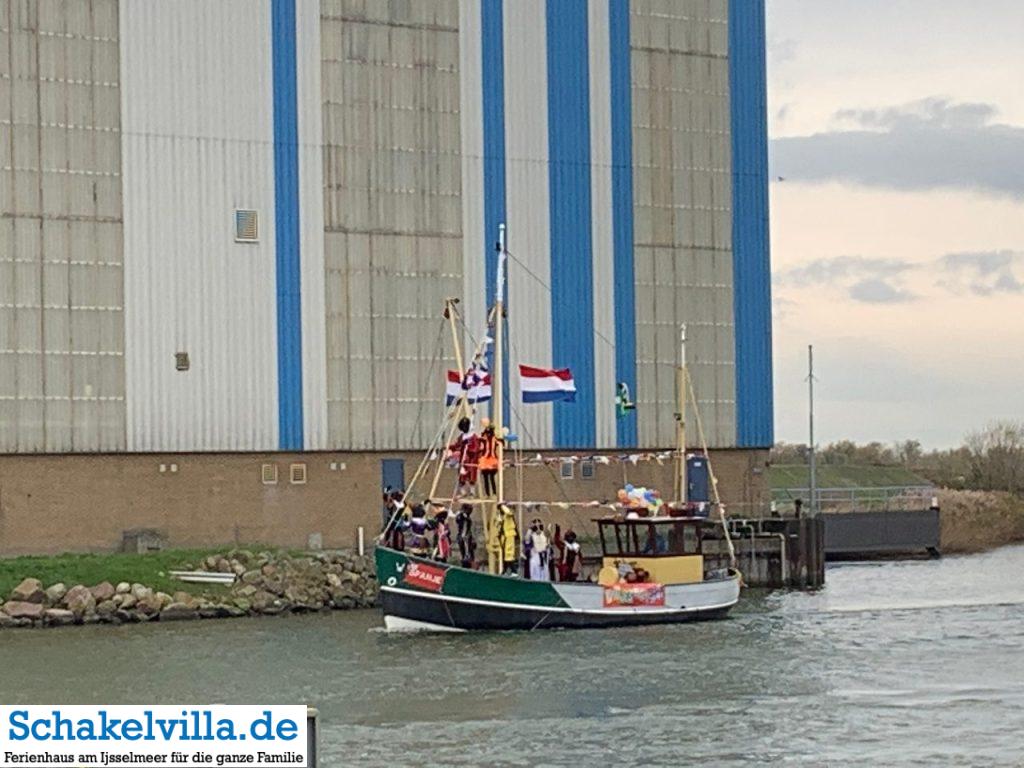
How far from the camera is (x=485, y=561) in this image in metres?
60.5

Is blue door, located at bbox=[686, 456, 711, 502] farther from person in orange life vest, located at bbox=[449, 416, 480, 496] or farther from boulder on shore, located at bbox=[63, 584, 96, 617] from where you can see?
boulder on shore, located at bbox=[63, 584, 96, 617]

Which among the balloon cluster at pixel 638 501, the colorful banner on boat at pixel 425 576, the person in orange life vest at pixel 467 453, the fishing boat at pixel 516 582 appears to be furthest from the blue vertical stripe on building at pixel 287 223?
the colorful banner on boat at pixel 425 576

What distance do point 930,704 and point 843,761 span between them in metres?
6.48

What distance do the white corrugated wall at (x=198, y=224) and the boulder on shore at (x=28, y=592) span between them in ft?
23.1

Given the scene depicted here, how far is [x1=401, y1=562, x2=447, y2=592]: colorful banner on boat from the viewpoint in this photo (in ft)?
166

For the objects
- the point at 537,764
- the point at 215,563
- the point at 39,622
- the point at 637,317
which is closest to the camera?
the point at 537,764

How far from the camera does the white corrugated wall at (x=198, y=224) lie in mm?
61812

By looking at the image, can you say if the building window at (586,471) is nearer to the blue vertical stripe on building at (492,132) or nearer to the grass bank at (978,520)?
the blue vertical stripe on building at (492,132)

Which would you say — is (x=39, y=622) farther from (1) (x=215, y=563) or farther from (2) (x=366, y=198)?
(2) (x=366, y=198)

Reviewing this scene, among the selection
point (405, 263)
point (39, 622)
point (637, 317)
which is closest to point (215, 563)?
point (39, 622)

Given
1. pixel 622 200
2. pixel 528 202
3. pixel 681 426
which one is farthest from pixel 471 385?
pixel 622 200

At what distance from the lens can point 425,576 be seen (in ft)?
166

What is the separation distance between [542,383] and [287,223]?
12629 mm

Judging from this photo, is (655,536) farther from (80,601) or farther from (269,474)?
(80,601)
